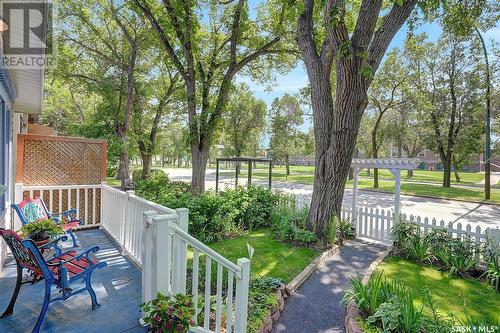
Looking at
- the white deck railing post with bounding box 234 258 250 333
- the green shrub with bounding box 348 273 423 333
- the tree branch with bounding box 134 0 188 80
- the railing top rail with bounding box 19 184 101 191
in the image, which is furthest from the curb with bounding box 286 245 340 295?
the tree branch with bounding box 134 0 188 80

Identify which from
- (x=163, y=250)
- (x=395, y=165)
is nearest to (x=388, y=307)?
(x=163, y=250)

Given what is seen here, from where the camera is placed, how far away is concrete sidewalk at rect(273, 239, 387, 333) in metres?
3.37

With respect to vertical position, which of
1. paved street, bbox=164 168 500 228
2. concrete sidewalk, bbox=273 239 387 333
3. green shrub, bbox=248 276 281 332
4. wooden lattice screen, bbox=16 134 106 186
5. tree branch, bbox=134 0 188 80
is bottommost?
concrete sidewalk, bbox=273 239 387 333

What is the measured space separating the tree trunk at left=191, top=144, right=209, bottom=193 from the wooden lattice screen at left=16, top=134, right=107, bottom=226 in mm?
3269

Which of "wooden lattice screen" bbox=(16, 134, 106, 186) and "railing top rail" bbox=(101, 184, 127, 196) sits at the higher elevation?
"wooden lattice screen" bbox=(16, 134, 106, 186)

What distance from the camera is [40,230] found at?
3.66 m

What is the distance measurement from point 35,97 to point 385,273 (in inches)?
301

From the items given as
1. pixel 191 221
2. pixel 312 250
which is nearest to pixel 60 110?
pixel 191 221

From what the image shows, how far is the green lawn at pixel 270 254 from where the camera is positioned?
4691 millimetres

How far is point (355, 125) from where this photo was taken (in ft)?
18.8

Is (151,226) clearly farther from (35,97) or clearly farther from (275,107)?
(275,107)

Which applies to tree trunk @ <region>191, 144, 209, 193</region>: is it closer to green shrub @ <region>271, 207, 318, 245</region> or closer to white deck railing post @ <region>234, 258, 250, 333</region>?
green shrub @ <region>271, 207, 318, 245</region>

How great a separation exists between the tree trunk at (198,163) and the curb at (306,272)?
5035mm

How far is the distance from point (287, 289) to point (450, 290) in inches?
101
